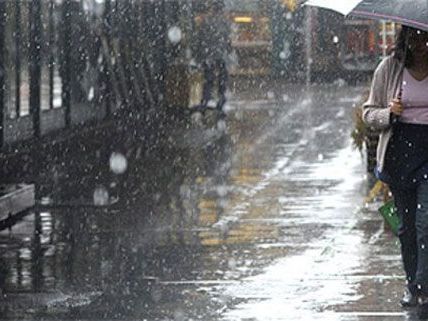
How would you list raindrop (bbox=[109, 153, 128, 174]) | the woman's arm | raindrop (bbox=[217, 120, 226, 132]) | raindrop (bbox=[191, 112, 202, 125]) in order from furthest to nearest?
1. raindrop (bbox=[191, 112, 202, 125])
2. raindrop (bbox=[217, 120, 226, 132])
3. raindrop (bbox=[109, 153, 128, 174])
4. the woman's arm

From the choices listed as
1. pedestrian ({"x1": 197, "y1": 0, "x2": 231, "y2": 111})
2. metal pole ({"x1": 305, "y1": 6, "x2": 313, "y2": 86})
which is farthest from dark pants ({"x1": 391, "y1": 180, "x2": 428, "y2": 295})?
metal pole ({"x1": 305, "y1": 6, "x2": 313, "y2": 86})

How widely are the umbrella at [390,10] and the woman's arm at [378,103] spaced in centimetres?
37

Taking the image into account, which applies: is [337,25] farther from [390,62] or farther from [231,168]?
[390,62]

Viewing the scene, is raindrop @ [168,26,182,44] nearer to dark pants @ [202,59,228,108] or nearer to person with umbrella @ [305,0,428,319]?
dark pants @ [202,59,228,108]

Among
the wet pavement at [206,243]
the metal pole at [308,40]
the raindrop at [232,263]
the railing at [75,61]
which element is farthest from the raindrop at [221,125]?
the metal pole at [308,40]

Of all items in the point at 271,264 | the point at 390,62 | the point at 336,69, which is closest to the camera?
the point at 390,62

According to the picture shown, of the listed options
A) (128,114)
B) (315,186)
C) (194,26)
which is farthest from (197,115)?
(315,186)

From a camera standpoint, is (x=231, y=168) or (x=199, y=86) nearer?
(x=231, y=168)

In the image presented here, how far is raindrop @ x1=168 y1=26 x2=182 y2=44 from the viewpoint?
3181 cm

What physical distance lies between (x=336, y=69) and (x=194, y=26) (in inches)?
577

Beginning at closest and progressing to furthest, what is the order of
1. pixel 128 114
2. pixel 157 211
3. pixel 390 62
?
pixel 390 62 < pixel 157 211 < pixel 128 114

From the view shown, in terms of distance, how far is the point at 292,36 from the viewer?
4962cm

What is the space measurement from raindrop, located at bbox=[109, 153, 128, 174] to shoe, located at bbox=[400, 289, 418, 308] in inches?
390

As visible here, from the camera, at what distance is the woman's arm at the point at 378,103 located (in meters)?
9.05
